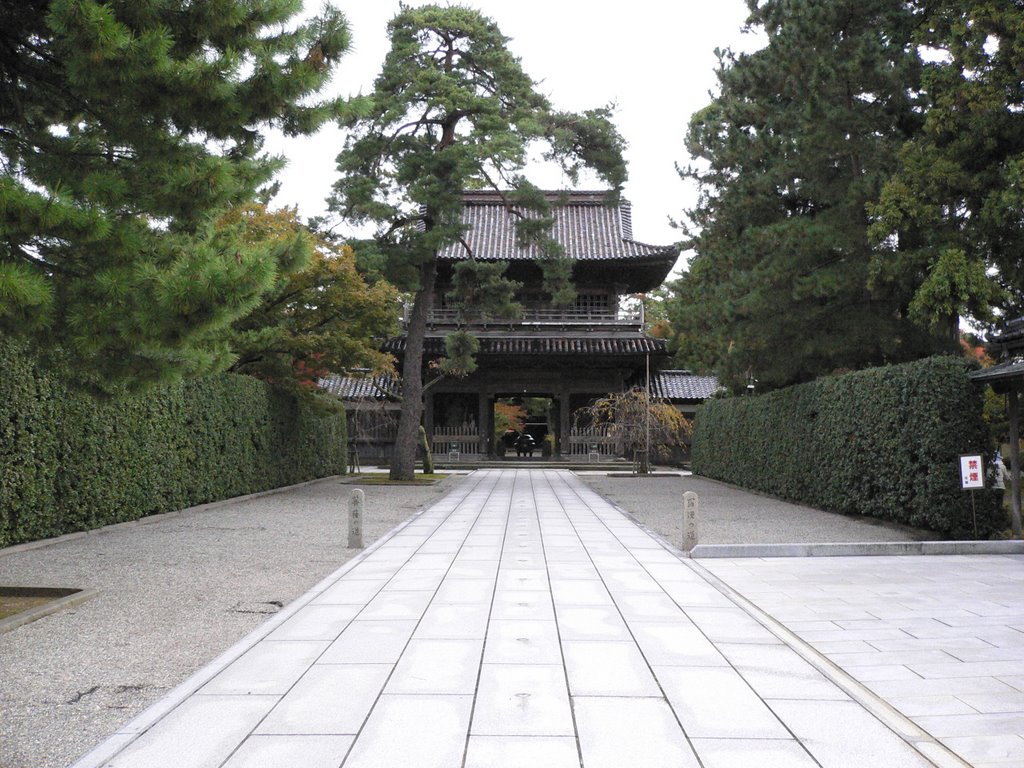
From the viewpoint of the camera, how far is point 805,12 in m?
12.4

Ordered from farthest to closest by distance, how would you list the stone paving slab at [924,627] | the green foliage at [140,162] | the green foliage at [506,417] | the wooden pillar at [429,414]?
the green foliage at [506,417], the wooden pillar at [429,414], the green foliage at [140,162], the stone paving slab at [924,627]

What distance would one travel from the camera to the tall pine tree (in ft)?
39.6

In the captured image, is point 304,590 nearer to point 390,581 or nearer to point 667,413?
point 390,581

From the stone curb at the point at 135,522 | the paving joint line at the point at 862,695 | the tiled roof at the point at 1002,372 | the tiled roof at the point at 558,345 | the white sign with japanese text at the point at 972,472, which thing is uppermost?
the tiled roof at the point at 558,345

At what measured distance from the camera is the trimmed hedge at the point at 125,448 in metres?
8.54

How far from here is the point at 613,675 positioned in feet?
14.7

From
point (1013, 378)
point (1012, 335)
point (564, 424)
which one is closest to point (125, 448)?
point (1013, 378)

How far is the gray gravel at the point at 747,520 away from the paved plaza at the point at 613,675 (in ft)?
8.13

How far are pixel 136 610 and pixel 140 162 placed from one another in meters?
3.38

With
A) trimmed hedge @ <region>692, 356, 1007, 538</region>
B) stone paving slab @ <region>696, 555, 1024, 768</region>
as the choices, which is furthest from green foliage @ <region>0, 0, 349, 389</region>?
trimmed hedge @ <region>692, 356, 1007, 538</region>

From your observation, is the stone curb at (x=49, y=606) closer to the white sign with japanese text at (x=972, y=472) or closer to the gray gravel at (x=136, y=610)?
the gray gravel at (x=136, y=610)

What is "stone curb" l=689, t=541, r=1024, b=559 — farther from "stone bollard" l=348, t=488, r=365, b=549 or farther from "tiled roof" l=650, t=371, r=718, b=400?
"tiled roof" l=650, t=371, r=718, b=400

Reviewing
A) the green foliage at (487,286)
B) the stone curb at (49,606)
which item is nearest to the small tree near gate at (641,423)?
the green foliage at (487,286)

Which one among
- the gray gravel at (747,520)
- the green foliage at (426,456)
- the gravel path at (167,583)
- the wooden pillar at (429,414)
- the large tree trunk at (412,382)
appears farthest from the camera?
the wooden pillar at (429,414)
